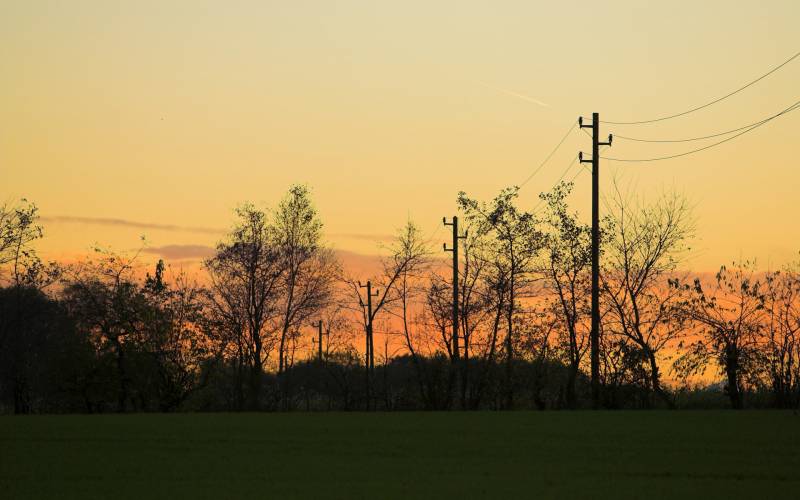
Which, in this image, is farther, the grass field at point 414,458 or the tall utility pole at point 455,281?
the tall utility pole at point 455,281

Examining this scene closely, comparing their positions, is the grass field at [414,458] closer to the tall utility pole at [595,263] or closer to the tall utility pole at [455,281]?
the tall utility pole at [595,263]

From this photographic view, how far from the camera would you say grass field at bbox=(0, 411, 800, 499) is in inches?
644

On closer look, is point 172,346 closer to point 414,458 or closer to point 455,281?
point 455,281

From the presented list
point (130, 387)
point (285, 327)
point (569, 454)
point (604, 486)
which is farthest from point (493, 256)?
point (604, 486)

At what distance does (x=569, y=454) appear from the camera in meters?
21.3

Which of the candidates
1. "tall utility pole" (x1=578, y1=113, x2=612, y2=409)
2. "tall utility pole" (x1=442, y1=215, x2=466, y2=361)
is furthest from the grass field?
"tall utility pole" (x1=442, y1=215, x2=466, y2=361)

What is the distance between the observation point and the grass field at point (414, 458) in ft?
53.7

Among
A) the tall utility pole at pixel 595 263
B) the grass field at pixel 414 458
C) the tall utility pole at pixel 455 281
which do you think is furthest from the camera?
the tall utility pole at pixel 455 281

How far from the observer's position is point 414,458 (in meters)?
20.9

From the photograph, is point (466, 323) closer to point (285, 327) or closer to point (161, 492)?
point (285, 327)

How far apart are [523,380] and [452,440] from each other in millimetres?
26152

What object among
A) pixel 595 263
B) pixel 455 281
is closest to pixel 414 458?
pixel 595 263

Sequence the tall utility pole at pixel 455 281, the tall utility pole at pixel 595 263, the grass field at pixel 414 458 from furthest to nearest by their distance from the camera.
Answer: the tall utility pole at pixel 455 281
the tall utility pole at pixel 595 263
the grass field at pixel 414 458

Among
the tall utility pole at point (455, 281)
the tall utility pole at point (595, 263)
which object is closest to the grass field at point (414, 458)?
the tall utility pole at point (595, 263)
